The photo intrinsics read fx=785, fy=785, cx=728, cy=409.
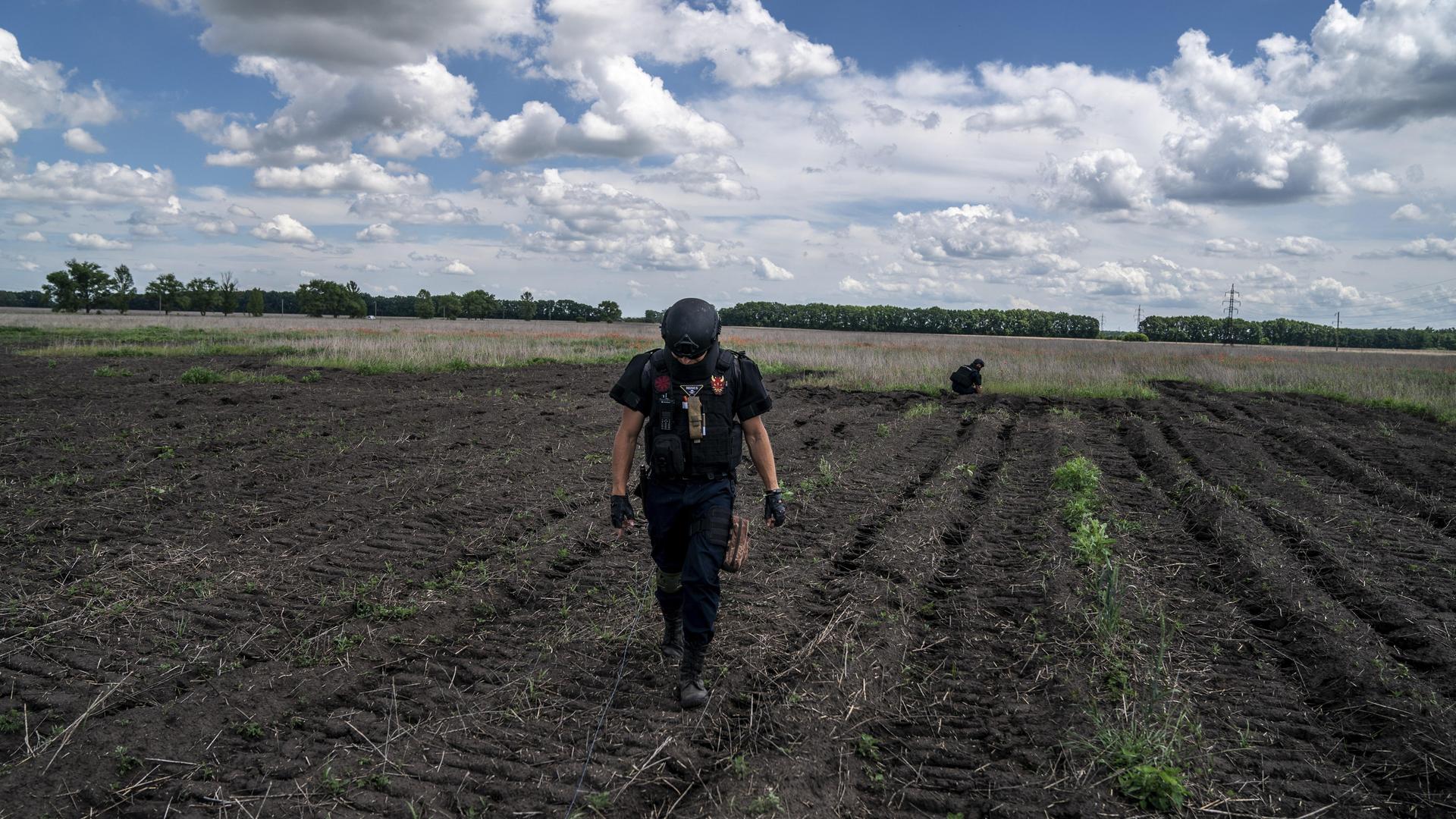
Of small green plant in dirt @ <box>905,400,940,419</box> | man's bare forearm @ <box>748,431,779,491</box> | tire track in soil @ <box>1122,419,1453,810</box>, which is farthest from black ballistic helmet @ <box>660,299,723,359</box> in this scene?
small green plant in dirt @ <box>905,400,940,419</box>

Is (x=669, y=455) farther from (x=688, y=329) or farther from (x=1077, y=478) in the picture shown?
(x=1077, y=478)

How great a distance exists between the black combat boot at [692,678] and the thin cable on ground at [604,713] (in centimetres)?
36

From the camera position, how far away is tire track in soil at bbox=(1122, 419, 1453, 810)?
3551 millimetres

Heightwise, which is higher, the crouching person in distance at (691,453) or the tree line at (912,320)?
the tree line at (912,320)

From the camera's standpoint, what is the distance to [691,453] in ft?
13.5

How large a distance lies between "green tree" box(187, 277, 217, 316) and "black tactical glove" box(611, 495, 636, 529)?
85.3 meters

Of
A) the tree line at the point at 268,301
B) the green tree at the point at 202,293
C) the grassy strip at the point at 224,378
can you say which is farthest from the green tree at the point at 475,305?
the grassy strip at the point at 224,378

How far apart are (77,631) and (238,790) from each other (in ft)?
7.73

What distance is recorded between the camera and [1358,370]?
2483cm

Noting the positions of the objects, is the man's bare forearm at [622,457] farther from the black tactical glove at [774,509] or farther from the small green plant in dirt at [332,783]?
the small green plant in dirt at [332,783]

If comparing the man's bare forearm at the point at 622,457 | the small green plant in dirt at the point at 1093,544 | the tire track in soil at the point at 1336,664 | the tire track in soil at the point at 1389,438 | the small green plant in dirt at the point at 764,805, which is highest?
the man's bare forearm at the point at 622,457

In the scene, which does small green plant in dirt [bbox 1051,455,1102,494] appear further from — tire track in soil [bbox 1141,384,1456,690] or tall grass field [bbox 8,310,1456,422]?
tall grass field [bbox 8,310,1456,422]

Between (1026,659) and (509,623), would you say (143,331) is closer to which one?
(509,623)

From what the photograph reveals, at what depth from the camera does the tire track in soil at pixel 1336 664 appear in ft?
11.6
